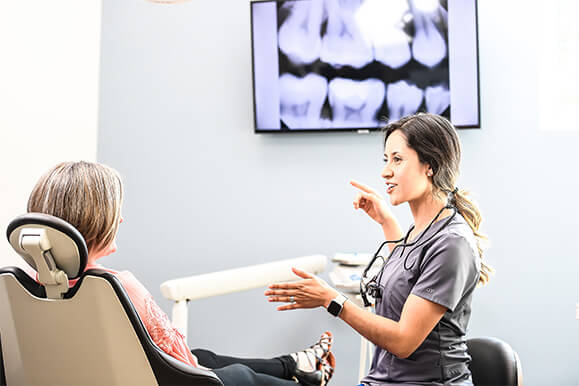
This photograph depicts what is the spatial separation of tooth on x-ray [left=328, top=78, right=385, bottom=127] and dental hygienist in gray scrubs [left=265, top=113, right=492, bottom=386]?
934 mm

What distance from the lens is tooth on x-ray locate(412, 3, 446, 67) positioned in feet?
8.32

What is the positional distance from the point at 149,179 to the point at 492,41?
5.93ft

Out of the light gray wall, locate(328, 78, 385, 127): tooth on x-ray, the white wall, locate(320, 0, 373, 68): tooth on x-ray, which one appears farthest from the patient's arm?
locate(320, 0, 373, 68): tooth on x-ray

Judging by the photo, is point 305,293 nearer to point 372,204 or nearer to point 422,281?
point 422,281

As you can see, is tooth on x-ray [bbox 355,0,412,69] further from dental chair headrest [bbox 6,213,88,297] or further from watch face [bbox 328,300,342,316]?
dental chair headrest [bbox 6,213,88,297]

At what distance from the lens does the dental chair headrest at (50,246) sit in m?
1.10

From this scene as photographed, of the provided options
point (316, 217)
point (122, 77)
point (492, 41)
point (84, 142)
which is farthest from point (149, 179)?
point (492, 41)

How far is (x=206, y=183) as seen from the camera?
2.84 meters

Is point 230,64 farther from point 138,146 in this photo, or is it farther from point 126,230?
point 126,230

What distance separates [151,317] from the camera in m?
1.36

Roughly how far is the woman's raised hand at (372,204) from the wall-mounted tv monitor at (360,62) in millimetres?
782

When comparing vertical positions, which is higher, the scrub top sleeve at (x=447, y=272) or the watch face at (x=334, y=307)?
the scrub top sleeve at (x=447, y=272)

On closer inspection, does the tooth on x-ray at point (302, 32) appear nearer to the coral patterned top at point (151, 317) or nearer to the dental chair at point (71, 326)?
the coral patterned top at point (151, 317)

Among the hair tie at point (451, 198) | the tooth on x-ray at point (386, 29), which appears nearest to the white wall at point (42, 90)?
the tooth on x-ray at point (386, 29)
